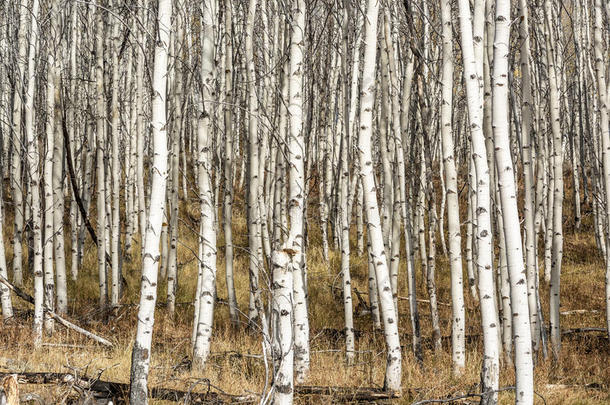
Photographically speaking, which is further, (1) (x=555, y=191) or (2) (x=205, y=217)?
(1) (x=555, y=191)

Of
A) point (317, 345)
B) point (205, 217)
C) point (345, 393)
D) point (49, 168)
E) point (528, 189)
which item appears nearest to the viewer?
point (345, 393)

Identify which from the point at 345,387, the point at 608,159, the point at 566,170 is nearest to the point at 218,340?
the point at 345,387

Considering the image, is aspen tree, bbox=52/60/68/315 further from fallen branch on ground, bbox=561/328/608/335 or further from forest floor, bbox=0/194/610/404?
fallen branch on ground, bbox=561/328/608/335

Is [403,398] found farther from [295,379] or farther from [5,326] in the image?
[5,326]

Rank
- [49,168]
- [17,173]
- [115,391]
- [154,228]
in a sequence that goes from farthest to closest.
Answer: [17,173] < [49,168] < [115,391] < [154,228]

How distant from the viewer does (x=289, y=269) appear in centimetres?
377

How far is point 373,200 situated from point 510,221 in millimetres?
1453

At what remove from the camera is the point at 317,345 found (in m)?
7.48

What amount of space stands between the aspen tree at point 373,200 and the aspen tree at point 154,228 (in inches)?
68.0

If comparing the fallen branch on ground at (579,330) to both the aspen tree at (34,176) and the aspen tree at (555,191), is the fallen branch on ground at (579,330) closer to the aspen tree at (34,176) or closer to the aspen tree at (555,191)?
the aspen tree at (555,191)

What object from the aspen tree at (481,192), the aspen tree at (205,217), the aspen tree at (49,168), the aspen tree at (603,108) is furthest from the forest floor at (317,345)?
the aspen tree at (603,108)

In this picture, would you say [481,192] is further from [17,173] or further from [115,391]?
[17,173]

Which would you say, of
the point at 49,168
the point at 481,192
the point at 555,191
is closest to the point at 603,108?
the point at 555,191

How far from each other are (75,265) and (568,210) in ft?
44.6
